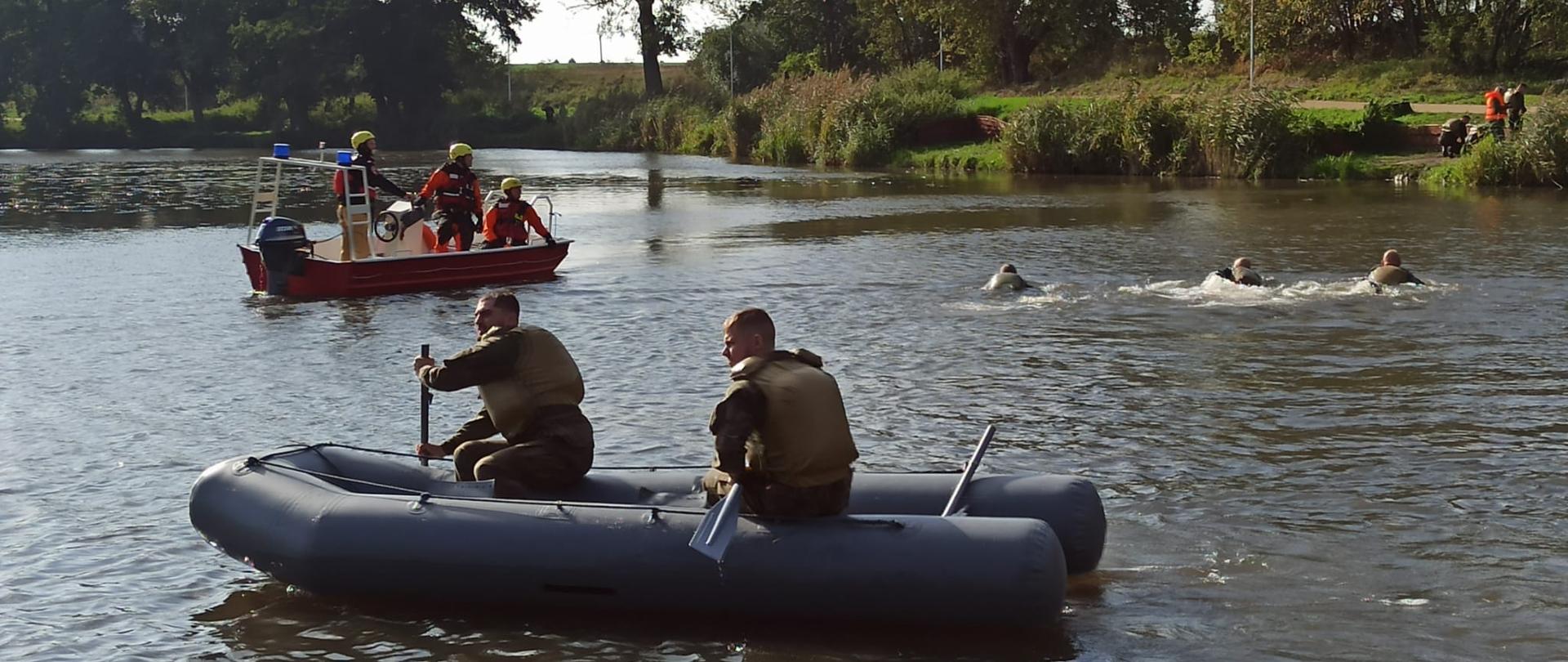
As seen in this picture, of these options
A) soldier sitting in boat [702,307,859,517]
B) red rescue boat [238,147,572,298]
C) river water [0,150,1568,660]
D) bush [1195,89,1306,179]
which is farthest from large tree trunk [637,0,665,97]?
soldier sitting in boat [702,307,859,517]

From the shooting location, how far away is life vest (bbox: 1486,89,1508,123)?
104 ft

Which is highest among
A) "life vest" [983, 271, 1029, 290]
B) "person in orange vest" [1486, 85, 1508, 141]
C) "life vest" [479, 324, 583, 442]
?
"person in orange vest" [1486, 85, 1508, 141]

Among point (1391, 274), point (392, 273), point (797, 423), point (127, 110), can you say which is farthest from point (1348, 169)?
point (127, 110)

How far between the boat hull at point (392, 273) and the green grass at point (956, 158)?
2228cm

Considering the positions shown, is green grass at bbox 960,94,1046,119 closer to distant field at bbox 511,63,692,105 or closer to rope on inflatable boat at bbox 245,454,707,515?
distant field at bbox 511,63,692,105

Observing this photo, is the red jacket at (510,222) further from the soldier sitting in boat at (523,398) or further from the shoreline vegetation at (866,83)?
the shoreline vegetation at (866,83)

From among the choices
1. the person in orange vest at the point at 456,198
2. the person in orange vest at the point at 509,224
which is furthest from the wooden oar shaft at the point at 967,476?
the person in orange vest at the point at 509,224

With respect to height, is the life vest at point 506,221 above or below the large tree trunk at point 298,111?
below

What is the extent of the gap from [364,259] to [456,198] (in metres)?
1.32

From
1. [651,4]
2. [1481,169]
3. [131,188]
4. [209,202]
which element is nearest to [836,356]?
[1481,169]

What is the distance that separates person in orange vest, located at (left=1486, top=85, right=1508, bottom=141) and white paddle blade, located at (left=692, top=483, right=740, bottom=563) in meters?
28.2

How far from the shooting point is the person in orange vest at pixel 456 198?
1961 centimetres

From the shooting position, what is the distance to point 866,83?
4675cm

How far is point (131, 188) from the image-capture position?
41500 millimetres
